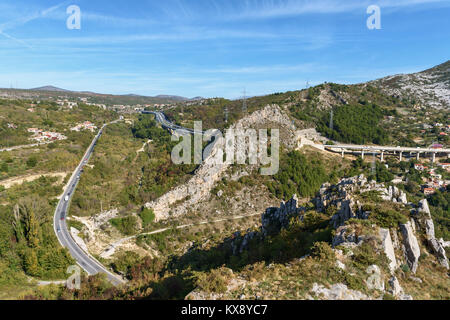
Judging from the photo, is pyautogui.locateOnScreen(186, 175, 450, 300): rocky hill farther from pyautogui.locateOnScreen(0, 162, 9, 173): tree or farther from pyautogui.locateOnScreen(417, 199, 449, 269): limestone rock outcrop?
pyautogui.locateOnScreen(0, 162, 9, 173): tree

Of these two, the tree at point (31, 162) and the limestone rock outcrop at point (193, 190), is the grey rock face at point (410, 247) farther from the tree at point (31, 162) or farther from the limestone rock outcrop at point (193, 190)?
the tree at point (31, 162)

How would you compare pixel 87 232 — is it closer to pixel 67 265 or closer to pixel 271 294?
pixel 67 265

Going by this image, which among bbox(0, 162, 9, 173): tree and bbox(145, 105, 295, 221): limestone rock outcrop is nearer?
bbox(145, 105, 295, 221): limestone rock outcrop

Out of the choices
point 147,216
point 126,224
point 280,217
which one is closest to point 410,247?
point 280,217

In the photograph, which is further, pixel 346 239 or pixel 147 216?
pixel 147 216

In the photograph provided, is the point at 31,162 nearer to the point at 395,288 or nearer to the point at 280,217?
the point at 280,217

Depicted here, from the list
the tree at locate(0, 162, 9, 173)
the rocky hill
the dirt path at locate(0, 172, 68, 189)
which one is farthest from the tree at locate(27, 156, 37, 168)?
the rocky hill

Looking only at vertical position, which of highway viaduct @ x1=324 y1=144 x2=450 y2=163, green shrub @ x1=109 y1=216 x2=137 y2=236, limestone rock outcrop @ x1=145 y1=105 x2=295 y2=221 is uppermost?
highway viaduct @ x1=324 y1=144 x2=450 y2=163
